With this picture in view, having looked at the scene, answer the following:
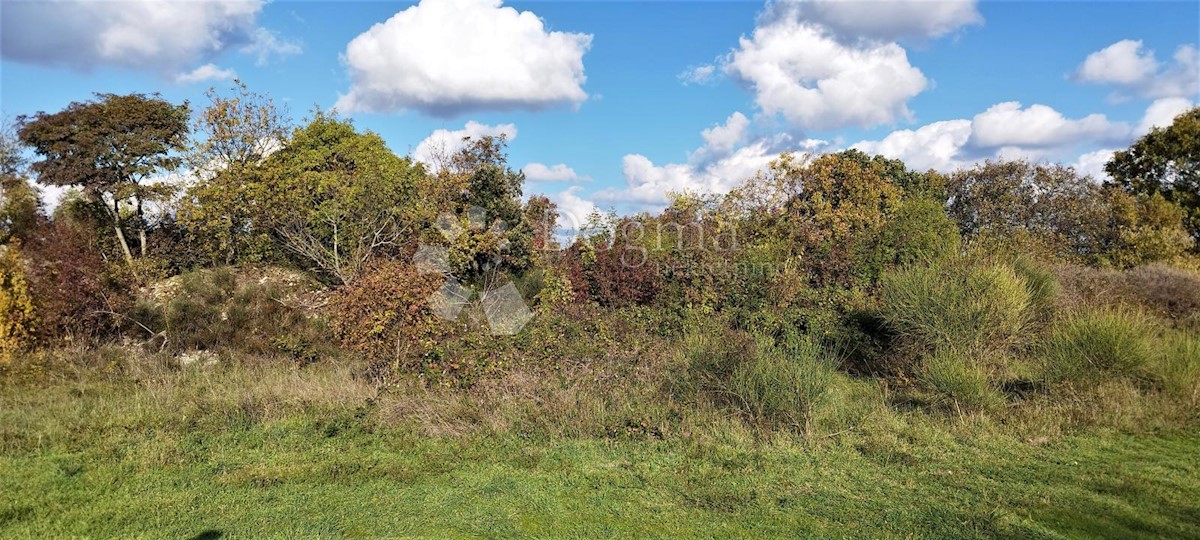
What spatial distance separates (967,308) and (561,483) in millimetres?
7045

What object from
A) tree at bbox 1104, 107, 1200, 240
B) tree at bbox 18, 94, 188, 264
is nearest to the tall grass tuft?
tree at bbox 18, 94, 188, 264

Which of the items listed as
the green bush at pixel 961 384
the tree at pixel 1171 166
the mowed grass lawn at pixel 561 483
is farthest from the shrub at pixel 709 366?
the tree at pixel 1171 166

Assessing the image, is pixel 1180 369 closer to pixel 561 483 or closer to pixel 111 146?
pixel 561 483

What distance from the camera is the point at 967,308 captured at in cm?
1022

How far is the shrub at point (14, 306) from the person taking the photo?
11.5m

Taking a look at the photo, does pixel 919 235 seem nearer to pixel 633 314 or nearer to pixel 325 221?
pixel 633 314

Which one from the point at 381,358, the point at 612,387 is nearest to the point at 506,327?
the point at 381,358

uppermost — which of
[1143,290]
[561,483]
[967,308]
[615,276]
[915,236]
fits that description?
[915,236]

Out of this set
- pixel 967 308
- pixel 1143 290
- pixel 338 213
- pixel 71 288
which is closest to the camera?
pixel 967 308

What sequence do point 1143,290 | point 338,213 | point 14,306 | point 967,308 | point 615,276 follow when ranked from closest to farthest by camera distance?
point 967,308 → point 14,306 → point 1143,290 → point 615,276 → point 338,213

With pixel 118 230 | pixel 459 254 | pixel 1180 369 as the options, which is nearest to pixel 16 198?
pixel 118 230

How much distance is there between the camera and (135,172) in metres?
16.5

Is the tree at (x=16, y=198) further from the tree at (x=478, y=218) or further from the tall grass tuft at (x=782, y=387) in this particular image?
the tall grass tuft at (x=782, y=387)

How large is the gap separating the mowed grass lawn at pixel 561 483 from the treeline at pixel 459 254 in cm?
148
